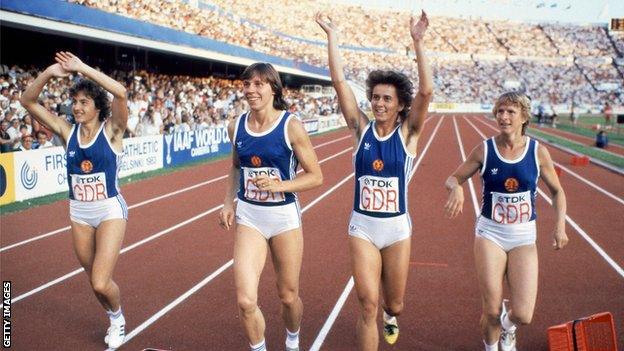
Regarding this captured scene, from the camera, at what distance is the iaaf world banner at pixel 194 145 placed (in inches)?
693

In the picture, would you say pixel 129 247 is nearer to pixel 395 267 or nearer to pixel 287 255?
pixel 287 255

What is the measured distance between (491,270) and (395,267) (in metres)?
0.72

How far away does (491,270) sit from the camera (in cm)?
432

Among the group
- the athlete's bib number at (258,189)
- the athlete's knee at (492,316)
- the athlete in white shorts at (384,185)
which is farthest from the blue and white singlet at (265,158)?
the athlete's knee at (492,316)

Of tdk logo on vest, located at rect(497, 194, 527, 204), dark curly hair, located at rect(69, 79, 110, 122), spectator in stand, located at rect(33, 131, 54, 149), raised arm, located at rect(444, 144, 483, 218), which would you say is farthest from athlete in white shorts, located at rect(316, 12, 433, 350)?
spectator in stand, located at rect(33, 131, 54, 149)

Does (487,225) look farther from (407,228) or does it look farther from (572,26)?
(572,26)

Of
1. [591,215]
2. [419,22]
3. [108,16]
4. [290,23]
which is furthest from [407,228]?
[290,23]

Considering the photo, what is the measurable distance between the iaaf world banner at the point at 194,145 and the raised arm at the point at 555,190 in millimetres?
14112

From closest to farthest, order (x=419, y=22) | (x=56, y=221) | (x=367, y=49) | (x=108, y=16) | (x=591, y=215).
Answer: (x=419, y=22), (x=56, y=221), (x=591, y=215), (x=108, y=16), (x=367, y=49)

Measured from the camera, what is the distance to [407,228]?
4.25m

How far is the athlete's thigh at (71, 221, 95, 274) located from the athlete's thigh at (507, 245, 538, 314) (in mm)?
3322

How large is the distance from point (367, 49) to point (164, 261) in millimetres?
62543

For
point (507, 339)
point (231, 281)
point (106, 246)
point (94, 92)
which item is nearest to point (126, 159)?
point (231, 281)

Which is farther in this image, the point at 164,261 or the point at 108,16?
the point at 108,16
